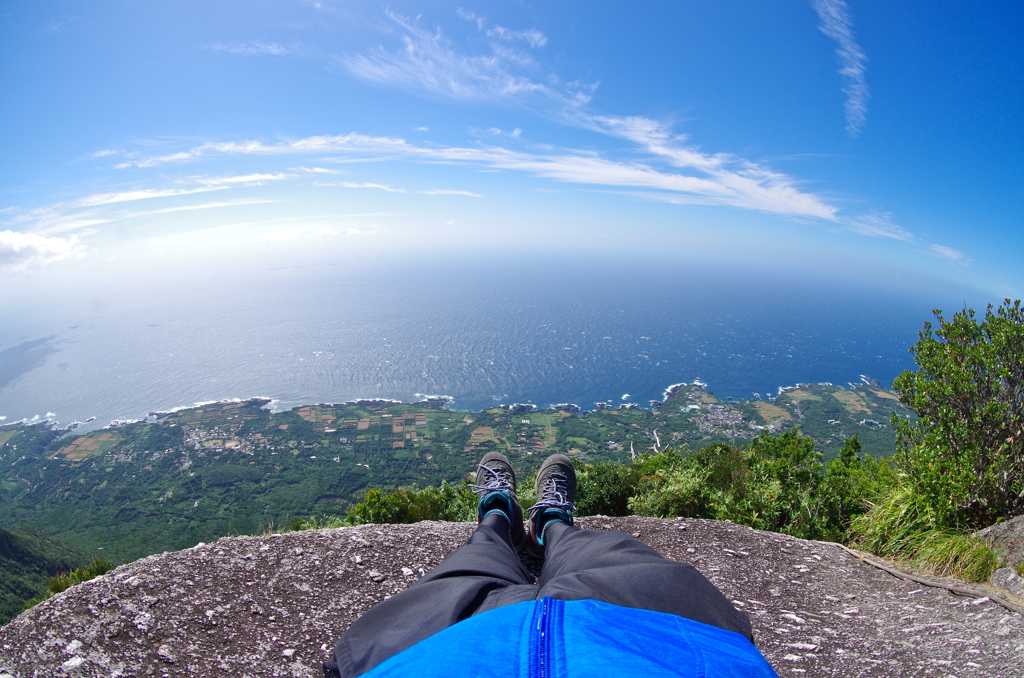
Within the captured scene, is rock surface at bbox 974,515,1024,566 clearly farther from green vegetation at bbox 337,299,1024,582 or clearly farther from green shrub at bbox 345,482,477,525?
green shrub at bbox 345,482,477,525

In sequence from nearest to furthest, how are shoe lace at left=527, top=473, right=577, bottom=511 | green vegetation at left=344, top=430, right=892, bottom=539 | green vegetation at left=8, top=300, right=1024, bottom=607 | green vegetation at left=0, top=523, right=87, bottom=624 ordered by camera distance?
shoe lace at left=527, top=473, right=577, bottom=511, green vegetation at left=8, top=300, right=1024, bottom=607, green vegetation at left=344, top=430, right=892, bottom=539, green vegetation at left=0, top=523, right=87, bottom=624

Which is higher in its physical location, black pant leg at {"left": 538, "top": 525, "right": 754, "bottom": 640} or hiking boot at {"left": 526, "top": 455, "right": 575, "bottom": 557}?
black pant leg at {"left": 538, "top": 525, "right": 754, "bottom": 640}

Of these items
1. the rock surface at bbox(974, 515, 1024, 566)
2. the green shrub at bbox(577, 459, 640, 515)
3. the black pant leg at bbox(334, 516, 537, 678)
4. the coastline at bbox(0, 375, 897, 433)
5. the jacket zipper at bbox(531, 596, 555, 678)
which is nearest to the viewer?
the jacket zipper at bbox(531, 596, 555, 678)

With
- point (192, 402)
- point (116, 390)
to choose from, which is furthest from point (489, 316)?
point (116, 390)

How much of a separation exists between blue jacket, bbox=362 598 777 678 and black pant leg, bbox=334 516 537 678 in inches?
8.7

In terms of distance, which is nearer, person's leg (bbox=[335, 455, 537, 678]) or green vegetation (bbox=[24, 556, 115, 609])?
person's leg (bbox=[335, 455, 537, 678])

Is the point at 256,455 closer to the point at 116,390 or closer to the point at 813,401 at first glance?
the point at 116,390

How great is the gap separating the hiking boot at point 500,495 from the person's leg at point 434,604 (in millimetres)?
1176

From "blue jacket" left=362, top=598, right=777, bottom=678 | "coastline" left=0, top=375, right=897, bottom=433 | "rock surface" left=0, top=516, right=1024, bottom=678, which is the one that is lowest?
"coastline" left=0, top=375, right=897, bottom=433

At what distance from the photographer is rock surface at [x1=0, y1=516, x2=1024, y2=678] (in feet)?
7.38

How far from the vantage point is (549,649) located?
1234 millimetres

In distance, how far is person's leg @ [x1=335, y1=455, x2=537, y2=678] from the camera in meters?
1.53

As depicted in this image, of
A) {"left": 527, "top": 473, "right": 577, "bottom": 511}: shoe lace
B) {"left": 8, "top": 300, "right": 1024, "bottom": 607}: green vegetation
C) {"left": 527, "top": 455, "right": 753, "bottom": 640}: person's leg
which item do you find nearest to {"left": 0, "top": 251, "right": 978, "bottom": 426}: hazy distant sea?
{"left": 8, "top": 300, "right": 1024, "bottom": 607}: green vegetation

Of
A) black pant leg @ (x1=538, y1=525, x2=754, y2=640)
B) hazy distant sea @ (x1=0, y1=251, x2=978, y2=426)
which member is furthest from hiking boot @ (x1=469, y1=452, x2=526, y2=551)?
hazy distant sea @ (x1=0, y1=251, x2=978, y2=426)
